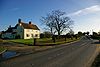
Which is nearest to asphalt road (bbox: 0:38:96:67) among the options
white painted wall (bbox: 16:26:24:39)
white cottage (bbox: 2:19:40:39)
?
white painted wall (bbox: 16:26:24:39)

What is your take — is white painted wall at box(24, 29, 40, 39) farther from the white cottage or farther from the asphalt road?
the asphalt road

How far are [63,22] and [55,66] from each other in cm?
7067

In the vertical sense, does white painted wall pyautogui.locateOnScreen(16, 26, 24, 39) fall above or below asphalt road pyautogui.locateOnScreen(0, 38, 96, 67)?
above

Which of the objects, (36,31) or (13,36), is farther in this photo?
(36,31)

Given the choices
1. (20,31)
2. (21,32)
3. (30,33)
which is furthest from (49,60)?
(30,33)

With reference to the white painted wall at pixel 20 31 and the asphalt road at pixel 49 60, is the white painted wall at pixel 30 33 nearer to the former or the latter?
the white painted wall at pixel 20 31

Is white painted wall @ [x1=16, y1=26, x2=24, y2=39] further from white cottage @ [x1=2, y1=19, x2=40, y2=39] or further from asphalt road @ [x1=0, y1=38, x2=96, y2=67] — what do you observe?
asphalt road @ [x1=0, y1=38, x2=96, y2=67]

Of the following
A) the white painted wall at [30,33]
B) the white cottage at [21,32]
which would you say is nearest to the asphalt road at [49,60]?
the white cottage at [21,32]

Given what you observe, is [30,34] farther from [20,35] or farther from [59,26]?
[59,26]

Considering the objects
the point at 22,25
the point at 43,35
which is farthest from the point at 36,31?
the point at 22,25

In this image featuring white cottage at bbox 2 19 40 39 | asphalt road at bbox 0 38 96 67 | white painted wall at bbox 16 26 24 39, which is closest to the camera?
asphalt road at bbox 0 38 96 67

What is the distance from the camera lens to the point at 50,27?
7981 cm

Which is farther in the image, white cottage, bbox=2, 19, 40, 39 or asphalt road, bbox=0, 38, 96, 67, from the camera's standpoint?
white cottage, bbox=2, 19, 40, 39

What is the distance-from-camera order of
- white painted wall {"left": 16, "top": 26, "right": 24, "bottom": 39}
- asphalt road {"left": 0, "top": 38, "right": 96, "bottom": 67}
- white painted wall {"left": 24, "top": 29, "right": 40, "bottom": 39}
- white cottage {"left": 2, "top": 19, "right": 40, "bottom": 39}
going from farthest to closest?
1. white painted wall {"left": 24, "top": 29, "right": 40, "bottom": 39}
2. white cottage {"left": 2, "top": 19, "right": 40, "bottom": 39}
3. white painted wall {"left": 16, "top": 26, "right": 24, "bottom": 39}
4. asphalt road {"left": 0, "top": 38, "right": 96, "bottom": 67}
